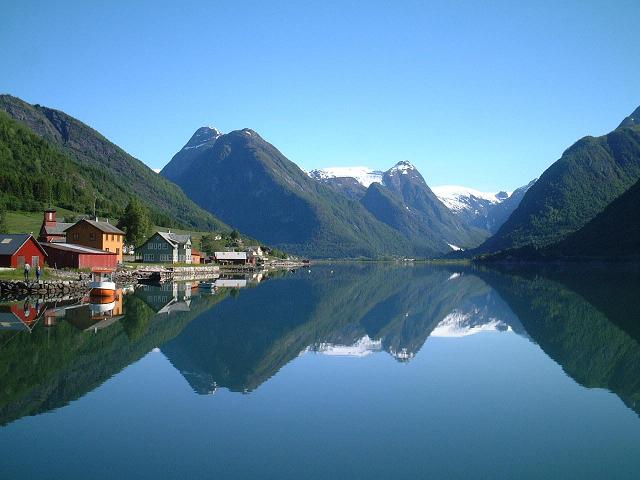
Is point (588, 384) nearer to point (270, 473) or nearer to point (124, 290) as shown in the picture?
point (270, 473)

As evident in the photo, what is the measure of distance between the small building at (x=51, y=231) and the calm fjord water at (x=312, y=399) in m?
53.5

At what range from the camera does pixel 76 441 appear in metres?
13.9

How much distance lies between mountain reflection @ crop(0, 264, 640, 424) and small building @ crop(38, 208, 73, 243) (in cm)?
3627

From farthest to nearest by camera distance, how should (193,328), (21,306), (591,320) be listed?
(21,306), (591,320), (193,328)

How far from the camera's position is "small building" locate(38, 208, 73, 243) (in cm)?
8844

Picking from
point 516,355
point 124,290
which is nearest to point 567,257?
point 124,290

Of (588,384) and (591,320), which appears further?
(591,320)

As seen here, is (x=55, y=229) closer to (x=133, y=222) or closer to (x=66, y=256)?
(x=133, y=222)

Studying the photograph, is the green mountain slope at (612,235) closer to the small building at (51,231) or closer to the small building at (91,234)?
the small building at (91,234)

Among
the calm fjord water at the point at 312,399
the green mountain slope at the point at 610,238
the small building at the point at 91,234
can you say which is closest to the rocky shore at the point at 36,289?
the calm fjord water at the point at 312,399

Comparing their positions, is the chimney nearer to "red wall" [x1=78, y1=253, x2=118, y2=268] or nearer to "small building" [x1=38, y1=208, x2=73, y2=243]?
"small building" [x1=38, y1=208, x2=73, y2=243]

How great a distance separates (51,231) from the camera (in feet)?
298

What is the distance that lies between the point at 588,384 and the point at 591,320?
19.1 m

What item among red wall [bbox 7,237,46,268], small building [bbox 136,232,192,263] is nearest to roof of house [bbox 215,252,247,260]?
small building [bbox 136,232,192,263]
